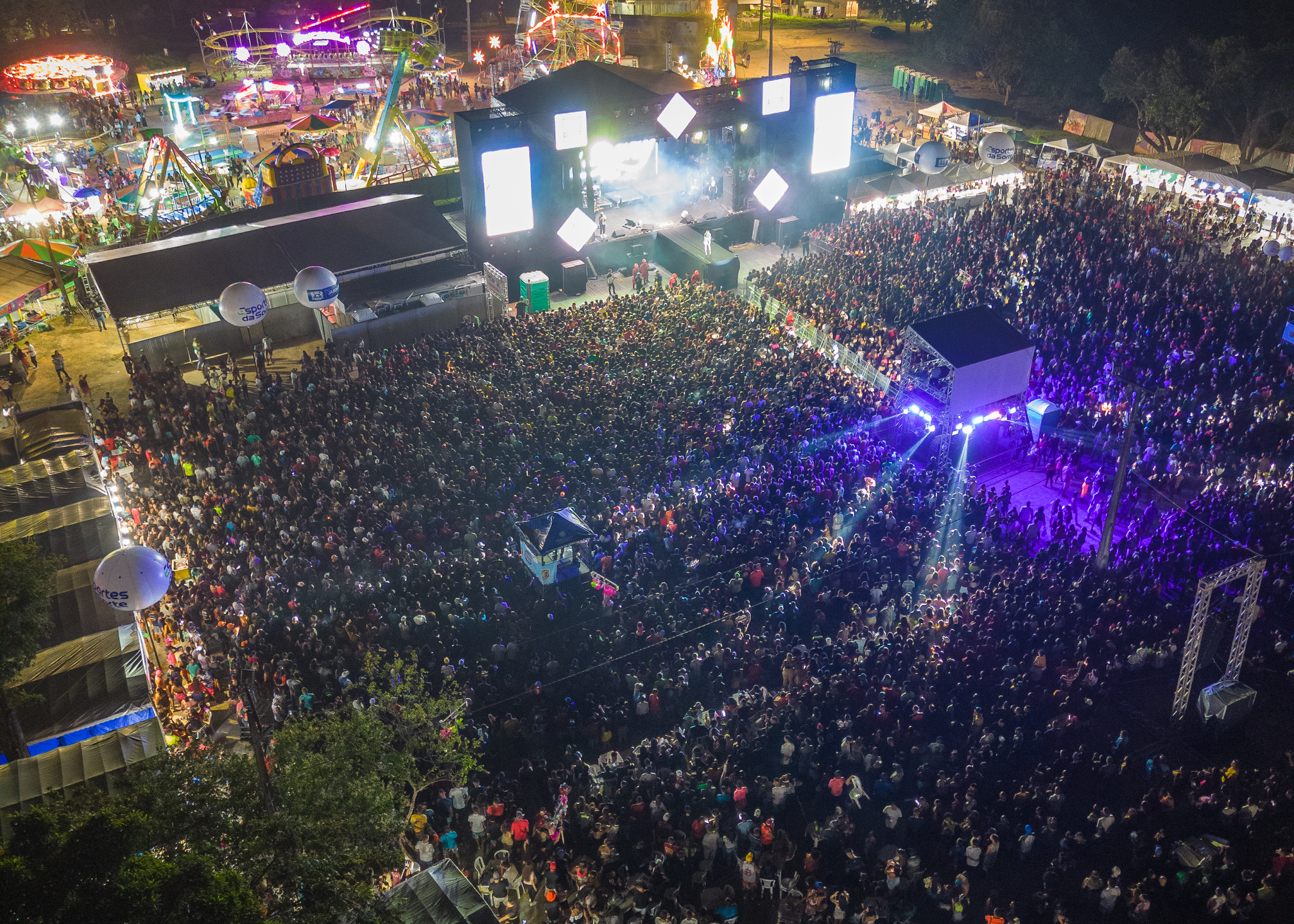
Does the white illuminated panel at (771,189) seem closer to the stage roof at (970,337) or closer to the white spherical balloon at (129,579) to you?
the stage roof at (970,337)

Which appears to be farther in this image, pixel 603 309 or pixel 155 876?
pixel 603 309

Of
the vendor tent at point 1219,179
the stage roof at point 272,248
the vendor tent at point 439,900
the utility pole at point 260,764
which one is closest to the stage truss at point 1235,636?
the vendor tent at point 439,900

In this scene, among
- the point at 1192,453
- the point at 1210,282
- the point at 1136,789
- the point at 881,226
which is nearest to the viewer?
the point at 1136,789

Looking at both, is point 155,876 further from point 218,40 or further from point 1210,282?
point 218,40

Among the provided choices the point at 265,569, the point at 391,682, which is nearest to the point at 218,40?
the point at 265,569

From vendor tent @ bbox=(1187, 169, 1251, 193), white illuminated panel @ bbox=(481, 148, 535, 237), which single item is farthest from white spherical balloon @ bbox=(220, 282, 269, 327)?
vendor tent @ bbox=(1187, 169, 1251, 193)

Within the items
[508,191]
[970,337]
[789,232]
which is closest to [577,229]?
[508,191]

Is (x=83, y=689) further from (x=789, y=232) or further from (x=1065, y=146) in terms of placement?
(x=1065, y=146)
